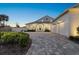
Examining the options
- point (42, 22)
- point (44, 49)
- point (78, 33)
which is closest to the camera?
point (44, 49)

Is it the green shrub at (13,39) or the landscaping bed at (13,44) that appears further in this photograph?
the green shrub at (13,39)

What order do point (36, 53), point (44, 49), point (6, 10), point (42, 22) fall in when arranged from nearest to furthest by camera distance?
point (36, 53) → point (44, 49) → point (6, 10) → point (42, 22)

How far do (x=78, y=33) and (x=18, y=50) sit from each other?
17.6ft

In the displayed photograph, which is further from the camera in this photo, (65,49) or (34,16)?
(34,16)

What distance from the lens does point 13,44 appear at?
950 centimetres

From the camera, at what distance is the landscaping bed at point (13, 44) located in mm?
A: 8946

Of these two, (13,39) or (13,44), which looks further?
(13,39)

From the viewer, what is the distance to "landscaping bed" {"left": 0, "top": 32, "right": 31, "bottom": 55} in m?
8.95

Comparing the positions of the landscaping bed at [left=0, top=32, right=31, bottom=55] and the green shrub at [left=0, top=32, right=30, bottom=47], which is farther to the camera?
the green shrub at [left=0, top=32, right=30, bottom=47]

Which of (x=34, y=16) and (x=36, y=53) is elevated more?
(x=34, y=16)

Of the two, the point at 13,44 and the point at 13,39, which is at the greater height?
the point at 13,39

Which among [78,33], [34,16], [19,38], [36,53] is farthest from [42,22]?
[36,53]

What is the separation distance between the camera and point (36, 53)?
27.8ft
